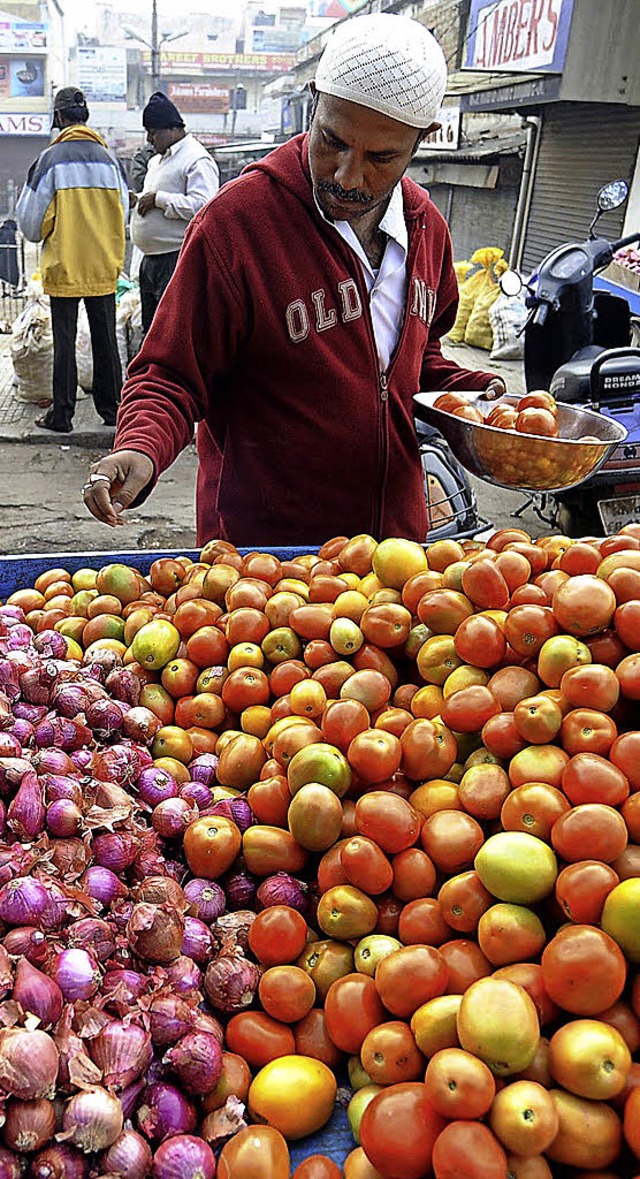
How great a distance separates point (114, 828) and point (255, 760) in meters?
0.31

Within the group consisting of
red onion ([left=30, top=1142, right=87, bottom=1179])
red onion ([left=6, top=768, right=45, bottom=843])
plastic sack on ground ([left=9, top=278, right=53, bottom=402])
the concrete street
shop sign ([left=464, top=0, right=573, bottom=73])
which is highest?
shop sign ([left=464, top=0, right=573, bottom=73])

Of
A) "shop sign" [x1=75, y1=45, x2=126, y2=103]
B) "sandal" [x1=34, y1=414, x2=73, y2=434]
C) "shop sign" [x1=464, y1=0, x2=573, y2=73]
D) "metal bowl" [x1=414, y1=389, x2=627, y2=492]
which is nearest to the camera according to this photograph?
"metal bowl" [x1=414, y1=389, x2=627, y2=492]

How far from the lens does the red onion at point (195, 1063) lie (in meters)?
1.20

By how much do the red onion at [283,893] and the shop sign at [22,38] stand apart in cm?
5394

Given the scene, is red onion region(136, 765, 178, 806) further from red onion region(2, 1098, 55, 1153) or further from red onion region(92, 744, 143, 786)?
red onion region(2, 1098, 55, 1153)

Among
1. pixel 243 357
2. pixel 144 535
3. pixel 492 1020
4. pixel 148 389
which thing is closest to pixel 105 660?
pixel 148 389

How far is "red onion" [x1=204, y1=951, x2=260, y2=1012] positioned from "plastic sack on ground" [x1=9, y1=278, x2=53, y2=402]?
7.42m

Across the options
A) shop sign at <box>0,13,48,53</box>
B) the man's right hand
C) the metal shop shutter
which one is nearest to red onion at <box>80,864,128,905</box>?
the man's right hand

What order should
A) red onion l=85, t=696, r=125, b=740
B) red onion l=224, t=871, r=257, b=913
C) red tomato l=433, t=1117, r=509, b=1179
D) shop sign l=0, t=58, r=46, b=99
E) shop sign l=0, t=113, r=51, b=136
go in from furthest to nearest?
shop sign l=0, t=58, r=46, b=99 < shop sign l=0, t=113, r=51, b=136 < red onion l=85, t=696, r=125, b=740 < red onion l=224, t=871, r=257, b=913 < red tomato l=433, t=1117, r=509, b=1179

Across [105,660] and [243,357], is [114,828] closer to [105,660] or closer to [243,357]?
[105,660]

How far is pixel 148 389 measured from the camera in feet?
7.71

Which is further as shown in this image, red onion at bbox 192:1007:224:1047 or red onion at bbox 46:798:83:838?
red onion at bbox 46:798:83:838

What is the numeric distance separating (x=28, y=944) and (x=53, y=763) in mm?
373

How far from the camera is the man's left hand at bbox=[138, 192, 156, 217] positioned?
7.01 m
